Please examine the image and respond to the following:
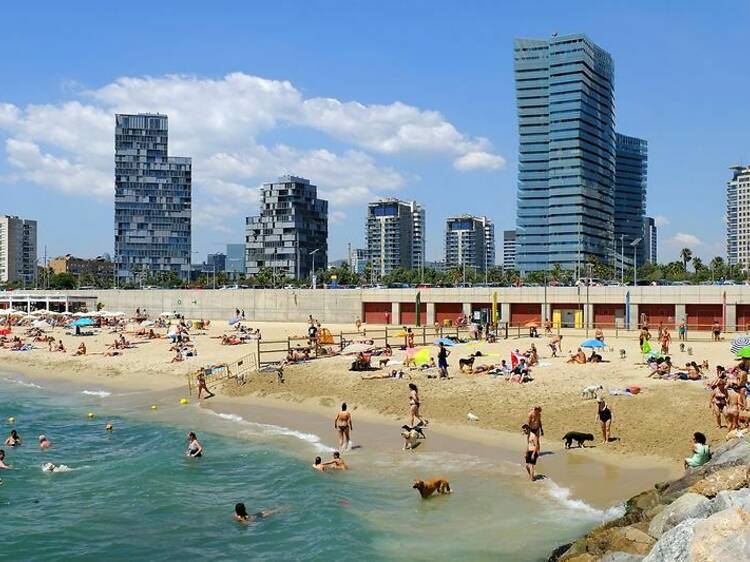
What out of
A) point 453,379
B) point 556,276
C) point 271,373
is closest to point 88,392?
point 271,373

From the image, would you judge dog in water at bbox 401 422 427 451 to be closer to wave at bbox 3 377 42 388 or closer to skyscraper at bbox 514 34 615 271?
wave at bbox 3 377 42 388

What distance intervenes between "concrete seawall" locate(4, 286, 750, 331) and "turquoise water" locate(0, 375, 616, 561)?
35074 mm

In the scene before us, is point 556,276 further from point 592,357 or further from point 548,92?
point 592,357

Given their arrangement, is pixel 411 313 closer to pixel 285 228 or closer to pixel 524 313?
pixel 524 313

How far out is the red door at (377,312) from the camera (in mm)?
62812

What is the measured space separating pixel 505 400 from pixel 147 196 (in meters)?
161

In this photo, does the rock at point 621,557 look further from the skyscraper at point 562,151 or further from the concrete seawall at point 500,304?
the skyscraper at point 562,151

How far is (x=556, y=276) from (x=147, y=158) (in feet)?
351

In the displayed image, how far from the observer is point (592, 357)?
106ft

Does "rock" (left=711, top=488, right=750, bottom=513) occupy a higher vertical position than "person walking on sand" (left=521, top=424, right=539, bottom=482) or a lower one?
higher

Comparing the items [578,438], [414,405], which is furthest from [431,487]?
[414,405]

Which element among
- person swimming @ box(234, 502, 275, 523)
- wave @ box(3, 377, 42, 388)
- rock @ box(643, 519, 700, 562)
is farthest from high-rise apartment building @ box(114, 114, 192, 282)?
rock @ box(643, 519, 700, 562)

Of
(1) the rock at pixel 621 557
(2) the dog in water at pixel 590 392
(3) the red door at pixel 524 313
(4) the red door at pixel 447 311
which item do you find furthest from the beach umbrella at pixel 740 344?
(4) the red door at pixel 447 311

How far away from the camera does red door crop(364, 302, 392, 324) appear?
6281 centimetres
